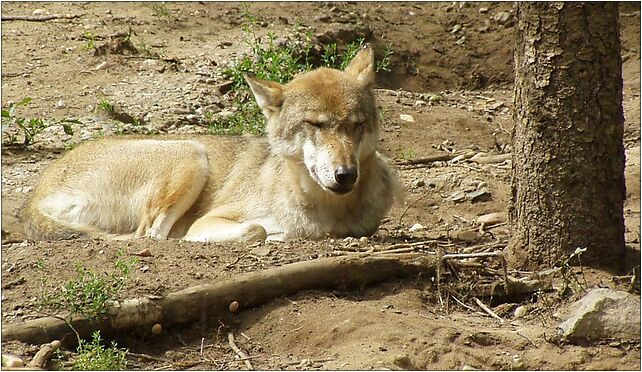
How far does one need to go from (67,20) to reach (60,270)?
6.42 m

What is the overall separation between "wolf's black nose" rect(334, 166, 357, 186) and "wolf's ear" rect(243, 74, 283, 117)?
3.03 ft

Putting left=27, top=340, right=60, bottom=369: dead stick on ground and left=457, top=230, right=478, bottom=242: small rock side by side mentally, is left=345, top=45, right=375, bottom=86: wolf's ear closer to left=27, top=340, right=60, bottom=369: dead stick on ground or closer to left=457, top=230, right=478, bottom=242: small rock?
left=457, top=230, right=478, bottom=242: small rock

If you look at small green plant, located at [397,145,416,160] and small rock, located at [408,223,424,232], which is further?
small green plant, located at [397,145,416,160]

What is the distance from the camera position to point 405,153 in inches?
359

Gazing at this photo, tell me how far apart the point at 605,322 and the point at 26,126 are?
239 inches

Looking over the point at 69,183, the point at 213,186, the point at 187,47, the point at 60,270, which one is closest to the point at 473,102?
the point at 187,47

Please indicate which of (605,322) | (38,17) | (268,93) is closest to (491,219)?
(268,93)

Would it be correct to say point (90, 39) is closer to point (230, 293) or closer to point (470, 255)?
point (230, 293)

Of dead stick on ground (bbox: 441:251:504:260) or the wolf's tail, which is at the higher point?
dead stick on ground (bbox: 441:251:504:260)

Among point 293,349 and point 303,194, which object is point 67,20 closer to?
point 303,194

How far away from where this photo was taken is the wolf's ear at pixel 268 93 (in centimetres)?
706

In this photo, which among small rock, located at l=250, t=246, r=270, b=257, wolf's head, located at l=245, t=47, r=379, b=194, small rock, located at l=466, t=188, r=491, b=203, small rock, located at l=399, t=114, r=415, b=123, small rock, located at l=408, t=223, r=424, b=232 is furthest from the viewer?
small rock, located at l=399, t=114, r=415, b=123

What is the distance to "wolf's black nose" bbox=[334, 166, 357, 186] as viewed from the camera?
251 inches

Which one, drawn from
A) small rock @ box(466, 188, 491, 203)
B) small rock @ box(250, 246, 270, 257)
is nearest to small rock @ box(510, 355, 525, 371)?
small rock @ box(250, 246, 270, 257)
